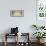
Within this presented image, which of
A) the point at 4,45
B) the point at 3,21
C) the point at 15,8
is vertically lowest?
the point at 4,45

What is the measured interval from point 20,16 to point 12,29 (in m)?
0.68

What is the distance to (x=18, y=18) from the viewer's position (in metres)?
6.89

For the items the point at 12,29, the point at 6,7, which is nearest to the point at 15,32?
the point at 12,29

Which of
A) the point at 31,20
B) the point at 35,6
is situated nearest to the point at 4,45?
the point at 31,20

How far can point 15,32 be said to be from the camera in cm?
659

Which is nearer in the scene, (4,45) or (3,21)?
(4,45)

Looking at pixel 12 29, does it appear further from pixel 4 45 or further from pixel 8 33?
pixel 4 45

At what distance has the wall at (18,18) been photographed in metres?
6.84

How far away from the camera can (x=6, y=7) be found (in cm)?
684

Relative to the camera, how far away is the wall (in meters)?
6.84

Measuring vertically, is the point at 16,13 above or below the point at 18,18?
above

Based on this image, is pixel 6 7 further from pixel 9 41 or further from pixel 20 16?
pixel 9 41

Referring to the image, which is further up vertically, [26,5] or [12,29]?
[26,5]

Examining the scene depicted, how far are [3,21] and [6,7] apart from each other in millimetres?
611
